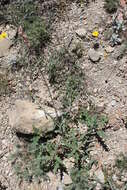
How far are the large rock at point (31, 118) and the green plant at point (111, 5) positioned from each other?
161cm

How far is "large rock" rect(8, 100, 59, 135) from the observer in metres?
5.11

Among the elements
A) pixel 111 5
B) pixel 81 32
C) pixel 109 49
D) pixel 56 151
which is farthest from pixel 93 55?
pixel 56 151

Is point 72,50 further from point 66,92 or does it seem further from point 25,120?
point 25,120

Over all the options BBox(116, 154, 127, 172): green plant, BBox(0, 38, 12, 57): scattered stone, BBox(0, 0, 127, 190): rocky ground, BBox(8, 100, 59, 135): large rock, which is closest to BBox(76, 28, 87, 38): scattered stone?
BBox(0, 0, 127, 190): rocky ground

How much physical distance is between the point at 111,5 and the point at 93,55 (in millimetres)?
739

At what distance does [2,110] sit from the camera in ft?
18.0

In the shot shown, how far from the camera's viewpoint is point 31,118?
202 inches

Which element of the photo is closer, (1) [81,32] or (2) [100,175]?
(2) [100,175]

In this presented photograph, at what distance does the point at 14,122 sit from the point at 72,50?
4.11 ft

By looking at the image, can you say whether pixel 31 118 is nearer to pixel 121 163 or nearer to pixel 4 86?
pixel 4 86

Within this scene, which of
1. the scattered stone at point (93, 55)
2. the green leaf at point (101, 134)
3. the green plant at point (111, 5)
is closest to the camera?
the green leaf at point (101, 134)

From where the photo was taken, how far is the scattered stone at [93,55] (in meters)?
5.44

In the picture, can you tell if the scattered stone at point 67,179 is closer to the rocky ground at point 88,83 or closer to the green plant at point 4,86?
the rocky ground at point 88,83

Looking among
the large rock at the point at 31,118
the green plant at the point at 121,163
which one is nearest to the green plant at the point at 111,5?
the large rock at the point at 31,118
